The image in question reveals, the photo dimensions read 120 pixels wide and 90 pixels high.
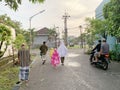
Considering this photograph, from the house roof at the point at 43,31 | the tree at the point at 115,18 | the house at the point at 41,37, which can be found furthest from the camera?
the house roof at the point at 43,31

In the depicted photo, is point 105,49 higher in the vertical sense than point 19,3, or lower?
lower

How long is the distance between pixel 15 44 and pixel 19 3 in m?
16.4

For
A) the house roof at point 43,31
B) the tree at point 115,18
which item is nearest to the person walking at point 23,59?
the tree at point 115,18

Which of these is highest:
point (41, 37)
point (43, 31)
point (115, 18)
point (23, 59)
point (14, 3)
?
point (43, 31)

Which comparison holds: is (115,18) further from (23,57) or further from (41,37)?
(41,37)

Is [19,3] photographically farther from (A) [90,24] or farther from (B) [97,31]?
(A) [90,24]

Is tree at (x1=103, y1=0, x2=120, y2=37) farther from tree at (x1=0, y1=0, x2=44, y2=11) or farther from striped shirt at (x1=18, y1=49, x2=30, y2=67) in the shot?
tree at (x1=0, y1=0, x2=44, y2=11)

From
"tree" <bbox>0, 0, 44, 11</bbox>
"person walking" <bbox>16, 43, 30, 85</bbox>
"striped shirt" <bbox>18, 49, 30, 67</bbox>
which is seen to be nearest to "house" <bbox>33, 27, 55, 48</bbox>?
"person walking" <bbox>16, 43, 30, 85</bbox>

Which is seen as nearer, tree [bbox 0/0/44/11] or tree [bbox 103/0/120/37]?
tree [bbox 0/0/44/11]

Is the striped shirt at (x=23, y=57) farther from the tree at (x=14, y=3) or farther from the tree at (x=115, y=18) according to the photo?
the tree at (x=115, y=18)

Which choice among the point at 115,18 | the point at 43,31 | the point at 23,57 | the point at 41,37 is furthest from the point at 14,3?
the point at 43,31

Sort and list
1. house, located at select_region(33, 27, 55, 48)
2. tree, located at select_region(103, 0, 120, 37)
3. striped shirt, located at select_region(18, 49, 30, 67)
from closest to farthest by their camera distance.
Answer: striped shirt, located at select_region(18, 49, 30, 67)
tree, located at select_region(103, 0, 120, 37)
house, located at select_region(33, 27, 55, 48)

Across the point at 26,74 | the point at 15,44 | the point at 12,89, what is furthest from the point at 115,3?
the point at 12,89

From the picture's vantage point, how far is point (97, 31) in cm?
2906
